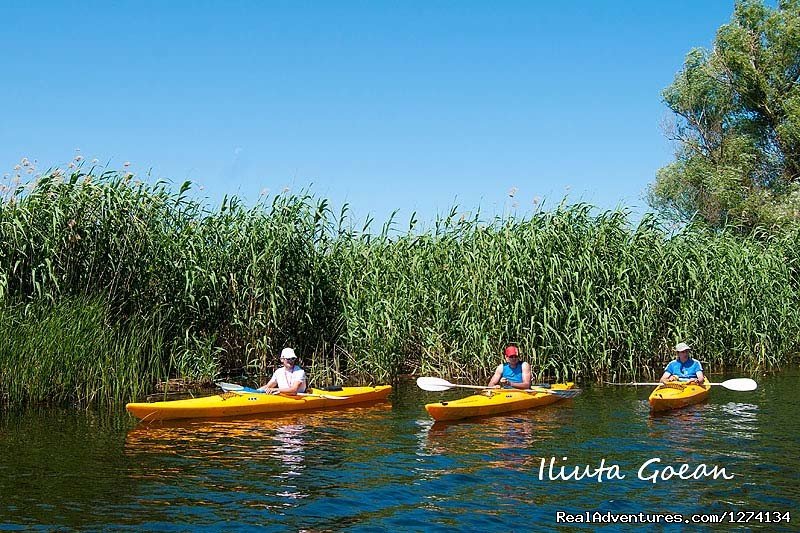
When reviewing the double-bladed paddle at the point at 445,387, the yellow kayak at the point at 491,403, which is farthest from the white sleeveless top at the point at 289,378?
the yellow kayak at the point at 491,403

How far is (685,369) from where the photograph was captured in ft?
38.4

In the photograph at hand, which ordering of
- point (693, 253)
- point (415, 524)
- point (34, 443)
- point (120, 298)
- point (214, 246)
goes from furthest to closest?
1. point (693, 253)
2. point (214, 246)
3. point (120, 298)
4. point (34, 443)
5. point (415, 524)

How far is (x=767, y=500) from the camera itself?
668 cm

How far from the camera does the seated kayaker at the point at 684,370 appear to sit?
37.6 feet

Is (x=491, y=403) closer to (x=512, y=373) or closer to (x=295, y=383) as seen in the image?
(x=512, y=373)

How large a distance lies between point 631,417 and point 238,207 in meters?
6.55

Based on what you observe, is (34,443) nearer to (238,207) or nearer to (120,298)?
(120,298)

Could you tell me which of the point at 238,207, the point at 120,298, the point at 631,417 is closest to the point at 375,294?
the point at 238,207

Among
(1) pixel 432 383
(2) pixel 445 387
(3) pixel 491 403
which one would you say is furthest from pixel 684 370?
(1) pixel 432 383

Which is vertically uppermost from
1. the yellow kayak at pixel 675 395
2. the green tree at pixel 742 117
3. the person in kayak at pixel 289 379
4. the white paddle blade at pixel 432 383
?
the green tree at pixel 742 117

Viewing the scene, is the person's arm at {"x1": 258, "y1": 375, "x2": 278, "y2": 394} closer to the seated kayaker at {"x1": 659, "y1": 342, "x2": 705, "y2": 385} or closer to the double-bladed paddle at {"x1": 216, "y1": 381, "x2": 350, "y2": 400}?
the double-bladed paddle at {"x1": 216, "y1": 381, "x2": 350, "y2": 400}

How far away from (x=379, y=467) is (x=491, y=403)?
2.88 m

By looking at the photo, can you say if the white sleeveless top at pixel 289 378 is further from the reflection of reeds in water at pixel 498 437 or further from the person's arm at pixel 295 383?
the reflection of reeds in water at pixel 498 437

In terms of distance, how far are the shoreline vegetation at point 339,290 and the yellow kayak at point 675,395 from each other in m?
1.85
